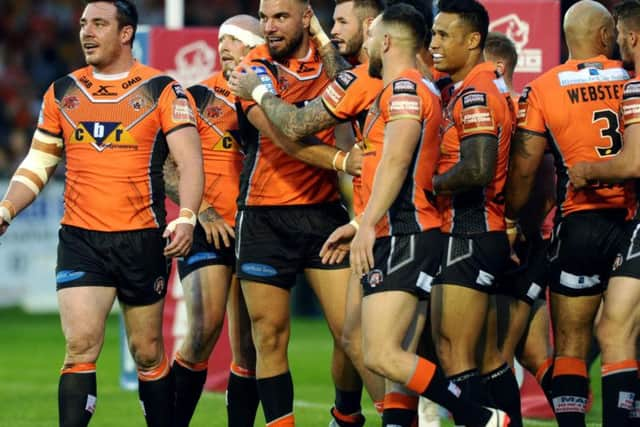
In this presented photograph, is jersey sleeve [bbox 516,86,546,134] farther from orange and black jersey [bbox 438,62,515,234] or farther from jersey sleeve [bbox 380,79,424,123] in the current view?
jersey sleeve [bbox 380,79,424,123]

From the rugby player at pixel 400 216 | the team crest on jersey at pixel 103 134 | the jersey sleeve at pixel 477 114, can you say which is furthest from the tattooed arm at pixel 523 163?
the team crest on jersey at pixel 103 134

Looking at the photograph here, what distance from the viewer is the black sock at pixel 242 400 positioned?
8.38m

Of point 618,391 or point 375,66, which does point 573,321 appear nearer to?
point 618,391

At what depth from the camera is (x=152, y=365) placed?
25.0ft

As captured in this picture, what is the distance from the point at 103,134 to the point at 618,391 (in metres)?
3.12

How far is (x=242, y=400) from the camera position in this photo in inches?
330

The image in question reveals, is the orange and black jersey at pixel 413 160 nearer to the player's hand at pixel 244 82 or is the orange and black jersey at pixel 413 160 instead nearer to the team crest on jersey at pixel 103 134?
the player's hand at pixel 244 82

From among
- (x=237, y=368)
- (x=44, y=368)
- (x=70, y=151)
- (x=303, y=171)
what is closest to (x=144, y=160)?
(x=70, y=151)

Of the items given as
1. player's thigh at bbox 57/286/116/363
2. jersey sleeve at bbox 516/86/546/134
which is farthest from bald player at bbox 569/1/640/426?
player's thigh at bbox 57/286/116/363

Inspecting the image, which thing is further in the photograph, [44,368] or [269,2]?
[44,368]

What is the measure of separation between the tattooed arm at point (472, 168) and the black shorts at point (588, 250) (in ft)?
2.53

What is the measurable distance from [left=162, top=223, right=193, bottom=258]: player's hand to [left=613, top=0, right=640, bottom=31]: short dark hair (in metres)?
2.66

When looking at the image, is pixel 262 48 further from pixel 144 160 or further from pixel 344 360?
pixel 344 360

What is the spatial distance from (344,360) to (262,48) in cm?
197
